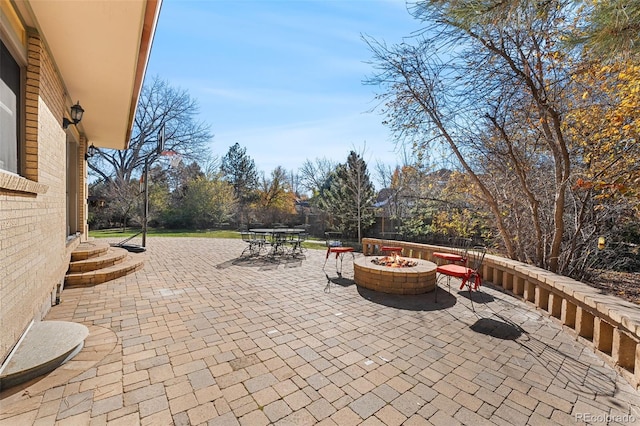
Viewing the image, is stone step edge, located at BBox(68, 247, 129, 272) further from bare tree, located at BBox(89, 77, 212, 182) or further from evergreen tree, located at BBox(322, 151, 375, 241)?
bare tree, located at BBox(89, 77, 212, 182)

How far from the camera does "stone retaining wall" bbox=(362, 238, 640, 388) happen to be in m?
2.56

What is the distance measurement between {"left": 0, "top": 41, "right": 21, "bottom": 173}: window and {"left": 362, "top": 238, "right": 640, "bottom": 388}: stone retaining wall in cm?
572

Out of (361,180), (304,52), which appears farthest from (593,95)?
(361,180)

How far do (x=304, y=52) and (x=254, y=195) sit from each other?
21665 mm

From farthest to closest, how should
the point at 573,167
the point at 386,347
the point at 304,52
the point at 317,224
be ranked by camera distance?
the point at 317,224
the point at 304,52
the point at 573,167
the point at 386,347

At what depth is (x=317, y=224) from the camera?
18906 mm

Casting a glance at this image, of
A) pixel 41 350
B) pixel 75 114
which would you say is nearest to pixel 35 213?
pixel 41 350

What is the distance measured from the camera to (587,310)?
123 inches

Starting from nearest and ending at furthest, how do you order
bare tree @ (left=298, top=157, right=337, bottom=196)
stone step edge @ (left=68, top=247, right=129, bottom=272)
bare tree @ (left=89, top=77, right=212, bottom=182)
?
stone step edge @ (left=68, top=247, right=129, bottom=272)
bare tree @ (left=89, top=77, right=212, bottom=182)
bare tree @ (left=298, top=157, right=337, bottom=196)

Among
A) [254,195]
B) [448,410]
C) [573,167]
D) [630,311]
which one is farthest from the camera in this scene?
[254,195]

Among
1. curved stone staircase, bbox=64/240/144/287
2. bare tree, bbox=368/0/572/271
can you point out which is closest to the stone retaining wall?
bare tree, bbox=368/0/572/271

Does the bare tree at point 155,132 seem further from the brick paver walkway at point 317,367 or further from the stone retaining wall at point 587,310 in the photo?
the stone retaining wall at point 587,310

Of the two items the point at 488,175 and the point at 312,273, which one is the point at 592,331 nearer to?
the point at 488,175

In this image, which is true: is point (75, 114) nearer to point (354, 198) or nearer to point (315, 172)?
point (354, 198)
